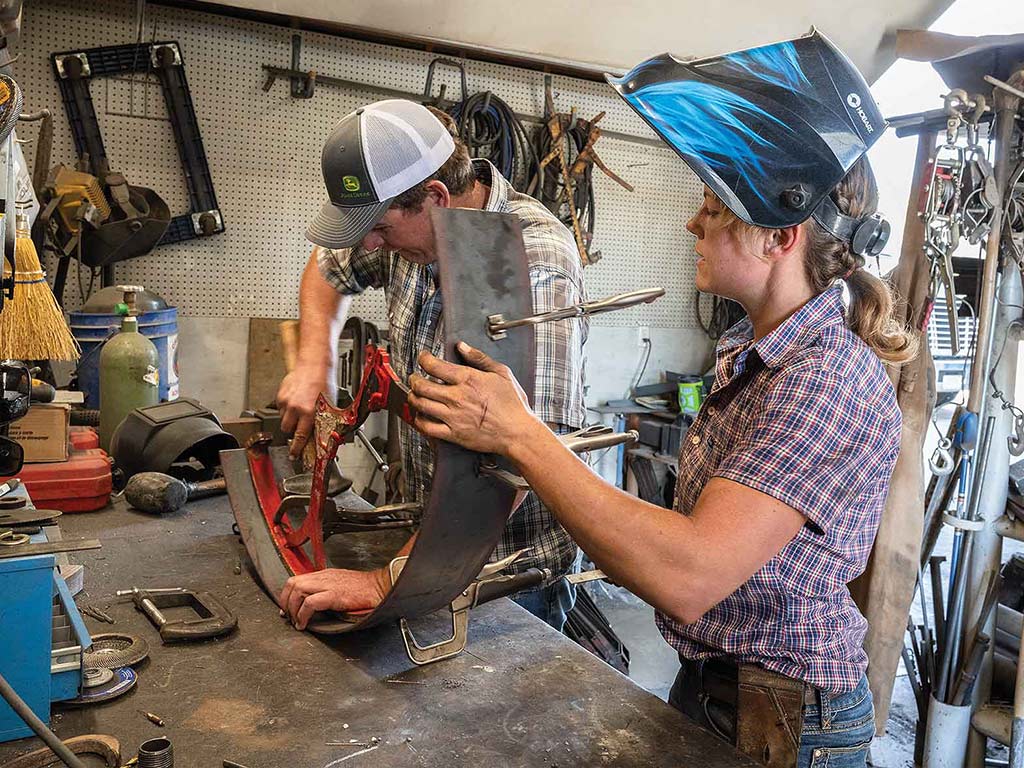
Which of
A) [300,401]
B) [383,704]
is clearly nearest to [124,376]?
[300,401]

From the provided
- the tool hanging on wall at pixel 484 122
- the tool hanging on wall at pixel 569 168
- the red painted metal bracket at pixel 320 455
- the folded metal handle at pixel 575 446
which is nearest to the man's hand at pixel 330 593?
the red painted metal bracket at pixel 320 455

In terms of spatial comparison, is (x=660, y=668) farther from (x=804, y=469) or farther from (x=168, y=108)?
(x=168, y=108)

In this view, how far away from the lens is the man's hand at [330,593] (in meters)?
1.43

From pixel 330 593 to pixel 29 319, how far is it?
118cm

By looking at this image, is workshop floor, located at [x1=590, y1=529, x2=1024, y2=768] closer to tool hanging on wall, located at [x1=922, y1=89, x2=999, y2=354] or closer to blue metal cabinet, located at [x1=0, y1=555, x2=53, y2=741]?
tool hanging on wall, located at [x1=922, y1=89, x2=999, y2=354]

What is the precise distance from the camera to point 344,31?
3676 millimetres

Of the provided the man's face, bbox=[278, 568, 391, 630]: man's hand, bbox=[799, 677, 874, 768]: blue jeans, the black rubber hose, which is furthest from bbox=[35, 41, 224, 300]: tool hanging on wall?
bbox=[799, 677, 874, 768]: blue jeans

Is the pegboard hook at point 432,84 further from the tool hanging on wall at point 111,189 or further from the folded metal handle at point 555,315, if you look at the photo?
the folded metal handle at point 555,315

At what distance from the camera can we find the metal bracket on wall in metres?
3.25

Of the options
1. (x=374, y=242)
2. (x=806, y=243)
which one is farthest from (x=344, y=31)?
(x=806, y=243)

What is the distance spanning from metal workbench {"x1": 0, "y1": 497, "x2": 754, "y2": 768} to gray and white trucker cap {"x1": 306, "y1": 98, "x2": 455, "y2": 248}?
0.78 meters

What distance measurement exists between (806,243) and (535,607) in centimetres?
100

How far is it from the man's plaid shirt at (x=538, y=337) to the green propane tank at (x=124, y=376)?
0.88 m

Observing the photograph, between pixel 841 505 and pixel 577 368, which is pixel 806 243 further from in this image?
pixel 577 368
